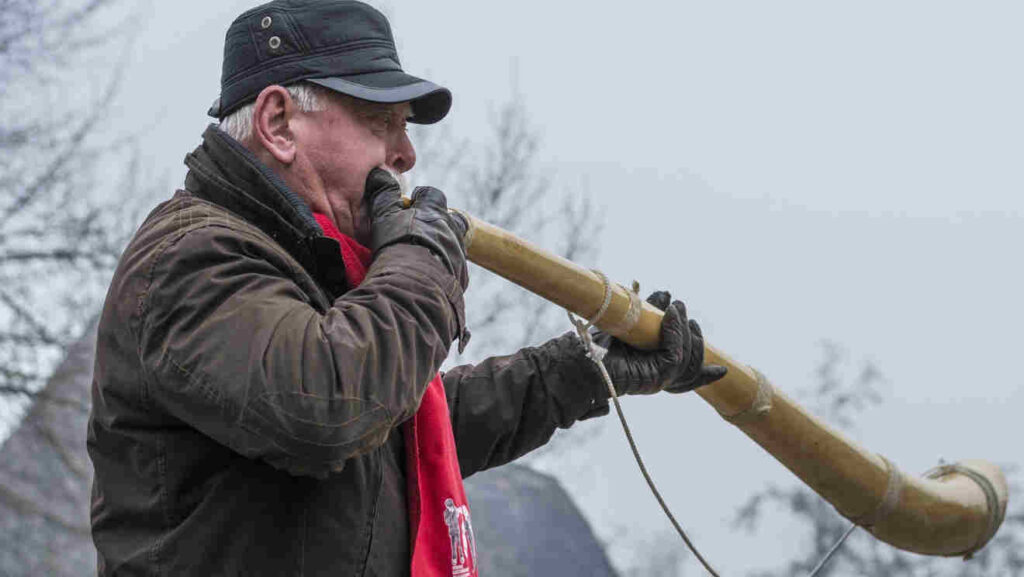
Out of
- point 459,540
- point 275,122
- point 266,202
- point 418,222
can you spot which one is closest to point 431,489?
point 459,540

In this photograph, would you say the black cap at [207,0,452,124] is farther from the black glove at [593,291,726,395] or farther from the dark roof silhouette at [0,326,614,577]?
the dark roof silhouette at [0,326,614,577]

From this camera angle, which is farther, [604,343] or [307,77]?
[604,343]

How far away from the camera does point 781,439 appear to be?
347 centimetres

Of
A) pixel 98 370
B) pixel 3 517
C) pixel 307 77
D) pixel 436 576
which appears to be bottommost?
pixel 3 517

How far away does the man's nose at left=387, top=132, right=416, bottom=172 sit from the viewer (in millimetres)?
2482

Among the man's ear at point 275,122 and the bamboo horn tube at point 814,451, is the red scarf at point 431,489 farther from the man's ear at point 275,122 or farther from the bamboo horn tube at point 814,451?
the bamboo horn tube at point 814,451

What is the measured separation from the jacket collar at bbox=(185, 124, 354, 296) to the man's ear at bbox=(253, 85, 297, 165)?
0.23 feet

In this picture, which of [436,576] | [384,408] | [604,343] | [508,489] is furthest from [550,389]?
[508,489]

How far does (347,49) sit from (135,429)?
2.55ft

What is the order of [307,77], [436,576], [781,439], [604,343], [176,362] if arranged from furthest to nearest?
[781,439] → [604,343] → [307,77] → [436,576] → [176,362]

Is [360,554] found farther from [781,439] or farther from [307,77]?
[781,439]

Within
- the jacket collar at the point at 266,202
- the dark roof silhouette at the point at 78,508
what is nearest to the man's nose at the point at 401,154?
the jacket collar at the point at 266,202

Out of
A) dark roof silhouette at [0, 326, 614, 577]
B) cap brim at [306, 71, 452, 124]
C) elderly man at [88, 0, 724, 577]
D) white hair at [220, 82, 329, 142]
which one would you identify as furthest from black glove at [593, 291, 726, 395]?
dark roof silhouette at [0, 326, 614, 577]

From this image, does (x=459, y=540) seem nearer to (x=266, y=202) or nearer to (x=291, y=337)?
(x=291, y=337)
